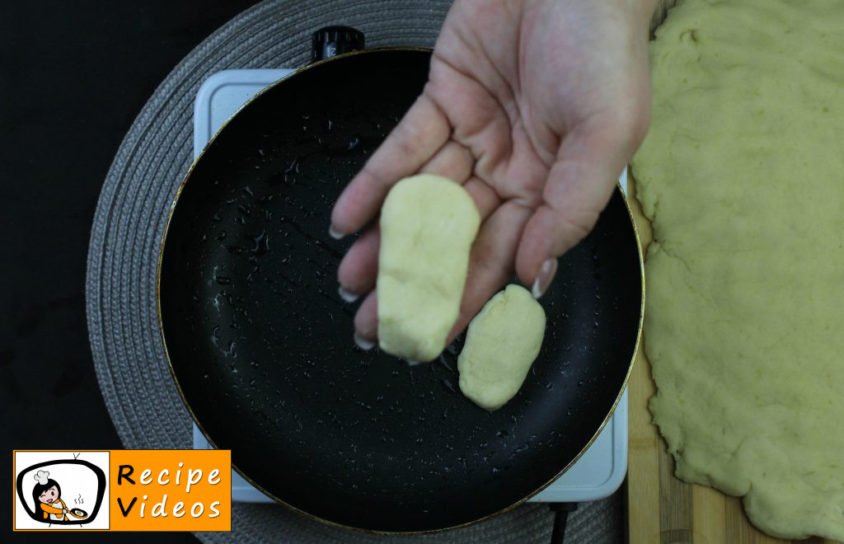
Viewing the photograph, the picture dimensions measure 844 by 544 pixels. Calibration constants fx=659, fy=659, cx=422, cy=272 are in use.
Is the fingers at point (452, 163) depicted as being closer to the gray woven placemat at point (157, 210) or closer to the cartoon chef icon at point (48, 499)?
the gray woven placemat at point (157, 210)

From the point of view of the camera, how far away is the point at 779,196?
1.05 m

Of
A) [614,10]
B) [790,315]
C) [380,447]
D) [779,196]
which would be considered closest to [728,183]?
[779,196]

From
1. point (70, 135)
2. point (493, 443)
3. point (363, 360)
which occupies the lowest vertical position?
point (493, 443)

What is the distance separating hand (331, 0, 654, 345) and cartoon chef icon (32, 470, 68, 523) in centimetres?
73

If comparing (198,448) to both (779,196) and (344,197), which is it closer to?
(344,197)

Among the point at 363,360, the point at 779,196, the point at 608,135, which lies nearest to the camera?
→ the point at 608,135

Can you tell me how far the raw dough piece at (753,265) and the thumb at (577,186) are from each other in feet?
1.32

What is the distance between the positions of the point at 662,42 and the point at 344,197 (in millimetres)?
653

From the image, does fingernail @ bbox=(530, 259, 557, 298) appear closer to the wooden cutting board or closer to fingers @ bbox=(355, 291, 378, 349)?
fingers @ bbox=(355, 291, 378, 349)

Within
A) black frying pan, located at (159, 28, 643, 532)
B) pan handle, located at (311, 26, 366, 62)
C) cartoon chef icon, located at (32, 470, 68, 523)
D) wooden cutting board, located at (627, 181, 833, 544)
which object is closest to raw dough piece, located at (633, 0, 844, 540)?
wooden cutting board, located at (627, 181, 833, 544)

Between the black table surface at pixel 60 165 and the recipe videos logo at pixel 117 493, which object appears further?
the black table surface at pixel 60 165

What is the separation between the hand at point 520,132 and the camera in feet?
2.30

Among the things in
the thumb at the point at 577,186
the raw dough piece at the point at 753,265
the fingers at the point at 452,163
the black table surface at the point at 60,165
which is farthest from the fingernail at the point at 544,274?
the black table surface at the point at 60,165

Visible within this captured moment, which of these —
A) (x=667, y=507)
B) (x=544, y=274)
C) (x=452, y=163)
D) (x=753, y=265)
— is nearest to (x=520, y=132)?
(x=452, y=163)
